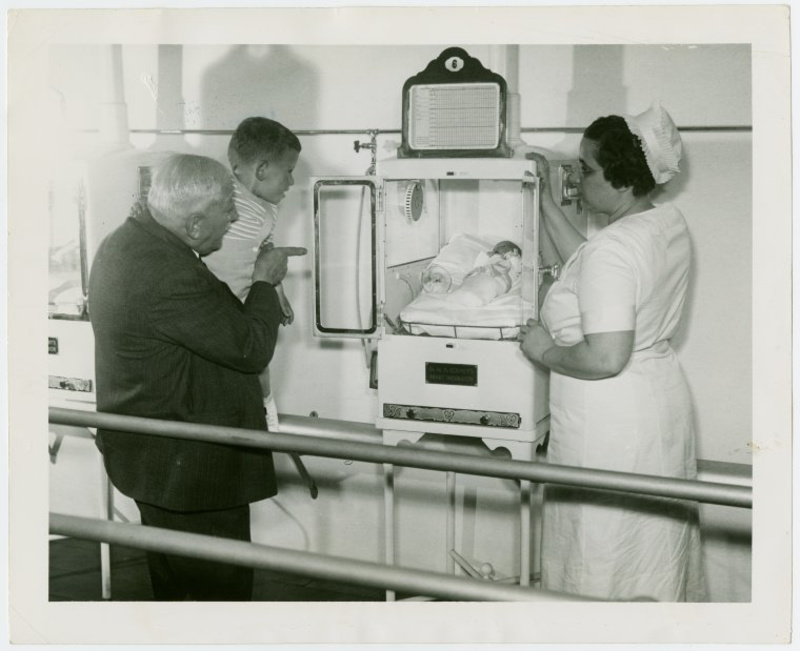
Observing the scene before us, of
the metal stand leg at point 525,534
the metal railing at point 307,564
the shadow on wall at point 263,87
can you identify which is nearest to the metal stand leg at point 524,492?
the metal stand leg at point 525,534

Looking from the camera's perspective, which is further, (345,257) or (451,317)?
(345,257)

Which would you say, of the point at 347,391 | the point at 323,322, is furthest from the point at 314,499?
the point at 323,322

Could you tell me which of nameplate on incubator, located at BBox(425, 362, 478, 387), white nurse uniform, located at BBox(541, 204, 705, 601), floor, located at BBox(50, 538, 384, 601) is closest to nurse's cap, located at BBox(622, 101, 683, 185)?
white nurse uniform, located at BBox(541, 204, 705, 601)

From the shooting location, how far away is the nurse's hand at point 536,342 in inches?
90.6

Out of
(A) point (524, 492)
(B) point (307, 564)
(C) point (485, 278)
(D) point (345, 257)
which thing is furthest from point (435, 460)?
(D) point (345, 257)

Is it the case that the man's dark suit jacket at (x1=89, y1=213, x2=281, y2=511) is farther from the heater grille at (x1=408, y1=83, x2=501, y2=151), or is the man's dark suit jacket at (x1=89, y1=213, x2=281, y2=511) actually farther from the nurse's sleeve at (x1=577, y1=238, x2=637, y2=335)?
the nurse's sleeve at (x1=577, y1=238, x2=637, y2=335)

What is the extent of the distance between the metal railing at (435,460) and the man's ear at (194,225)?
459 millimetres

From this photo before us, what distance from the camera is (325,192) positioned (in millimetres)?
3230

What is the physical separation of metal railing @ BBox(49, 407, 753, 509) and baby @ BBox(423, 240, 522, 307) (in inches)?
30.4

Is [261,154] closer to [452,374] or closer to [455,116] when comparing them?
[455,116]

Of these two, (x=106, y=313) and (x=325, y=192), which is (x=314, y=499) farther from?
(x=106, y=313)

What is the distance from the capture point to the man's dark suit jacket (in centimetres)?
206

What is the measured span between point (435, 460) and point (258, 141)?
121 cm

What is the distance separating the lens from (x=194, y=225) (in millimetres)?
2129
